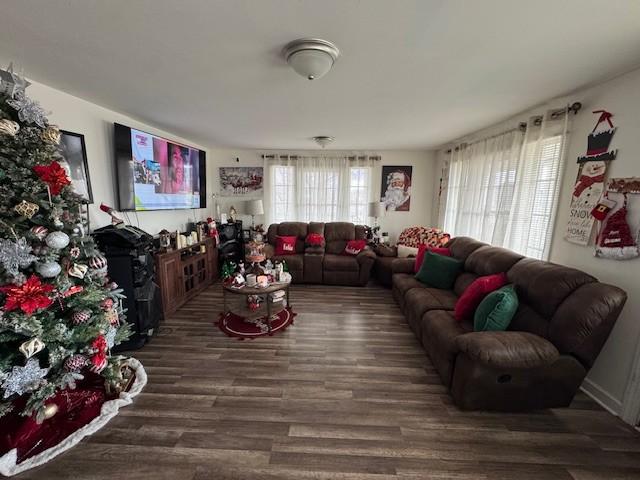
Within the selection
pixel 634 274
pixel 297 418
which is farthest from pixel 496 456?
pixel 634 274

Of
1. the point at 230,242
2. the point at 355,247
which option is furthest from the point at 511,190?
the point at 230,242

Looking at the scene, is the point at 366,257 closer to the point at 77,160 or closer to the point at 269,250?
the point at 269,250

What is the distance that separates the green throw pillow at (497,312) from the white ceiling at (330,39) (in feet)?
5.25

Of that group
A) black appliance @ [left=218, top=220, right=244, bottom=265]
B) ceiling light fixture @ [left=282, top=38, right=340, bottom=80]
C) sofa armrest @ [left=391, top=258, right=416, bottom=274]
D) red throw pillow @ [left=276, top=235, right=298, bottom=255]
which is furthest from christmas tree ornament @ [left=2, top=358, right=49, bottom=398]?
sofa armrest @ [left=391, top=258, right=416, bottom=274]

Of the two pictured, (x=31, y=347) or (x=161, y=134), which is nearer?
(x=31, y=347)

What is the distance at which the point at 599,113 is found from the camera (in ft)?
6.34

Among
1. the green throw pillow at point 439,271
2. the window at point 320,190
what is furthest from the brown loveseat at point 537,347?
the window at point 320,190

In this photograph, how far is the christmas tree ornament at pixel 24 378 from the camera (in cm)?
132

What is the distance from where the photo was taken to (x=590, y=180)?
1.96m

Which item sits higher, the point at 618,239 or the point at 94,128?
the point at 94,128

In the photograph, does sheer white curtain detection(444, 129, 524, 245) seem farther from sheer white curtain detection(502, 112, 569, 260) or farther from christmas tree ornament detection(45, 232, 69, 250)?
christmas tree ornament detection(45, 232, 69, 250)

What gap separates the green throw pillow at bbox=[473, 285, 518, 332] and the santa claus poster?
3263 millimetres

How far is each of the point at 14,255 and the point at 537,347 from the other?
3.01m

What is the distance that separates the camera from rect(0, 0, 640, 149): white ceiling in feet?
3.88
